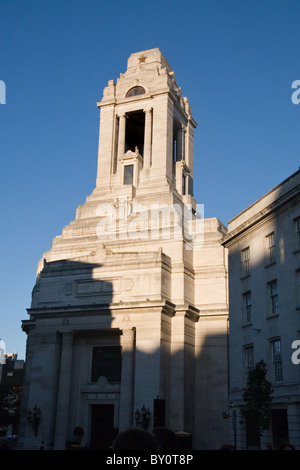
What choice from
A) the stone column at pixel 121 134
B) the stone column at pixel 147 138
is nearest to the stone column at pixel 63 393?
the stone column at pixel 147 138

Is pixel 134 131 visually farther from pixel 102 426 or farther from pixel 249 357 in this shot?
pixel 249 357

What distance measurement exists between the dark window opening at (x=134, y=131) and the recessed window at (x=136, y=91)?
2.57 m

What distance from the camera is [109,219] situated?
58.1 m

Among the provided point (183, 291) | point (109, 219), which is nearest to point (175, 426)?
point (183, 291)

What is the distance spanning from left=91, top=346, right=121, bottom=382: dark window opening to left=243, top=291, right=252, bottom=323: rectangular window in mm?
15906

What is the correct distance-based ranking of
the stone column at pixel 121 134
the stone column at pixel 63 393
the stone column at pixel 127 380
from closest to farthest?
the stone column at pixel 127 380 < the stone column at pixel 63 393 < the stone column at pixel 121 134

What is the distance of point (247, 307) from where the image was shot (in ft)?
123

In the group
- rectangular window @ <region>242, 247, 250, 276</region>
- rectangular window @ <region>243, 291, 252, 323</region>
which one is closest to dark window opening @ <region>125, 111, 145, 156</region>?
rectangular window @ <region>242, 247, 250, 276</region>

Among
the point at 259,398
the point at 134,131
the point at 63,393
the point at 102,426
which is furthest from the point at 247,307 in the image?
the point at 134,131

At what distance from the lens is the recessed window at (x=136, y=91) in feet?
221

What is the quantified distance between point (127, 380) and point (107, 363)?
13.4 ft

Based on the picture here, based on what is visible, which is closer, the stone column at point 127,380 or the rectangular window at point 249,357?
the rectangular window at point 249,357

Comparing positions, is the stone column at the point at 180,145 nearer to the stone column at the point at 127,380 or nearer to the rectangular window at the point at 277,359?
the stone column at the point at 127,380
